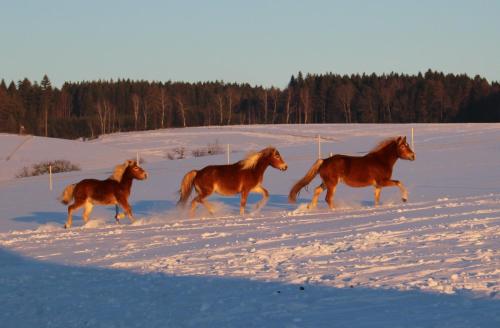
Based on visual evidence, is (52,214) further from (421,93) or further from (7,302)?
(421,93)

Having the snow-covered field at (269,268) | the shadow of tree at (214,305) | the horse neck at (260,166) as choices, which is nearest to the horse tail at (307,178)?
the snow-covered field at (269,268)

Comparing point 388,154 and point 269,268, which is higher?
point 388,154

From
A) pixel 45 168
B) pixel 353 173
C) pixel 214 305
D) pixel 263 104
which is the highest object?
pixel 263 104

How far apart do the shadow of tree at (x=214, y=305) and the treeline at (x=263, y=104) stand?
84.3 m

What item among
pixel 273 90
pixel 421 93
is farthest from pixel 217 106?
pixel 421 93

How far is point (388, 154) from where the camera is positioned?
16375 millimetres

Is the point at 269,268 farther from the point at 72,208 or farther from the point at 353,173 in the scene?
the point at 72,208

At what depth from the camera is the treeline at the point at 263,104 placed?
93125mm

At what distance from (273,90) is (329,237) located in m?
103

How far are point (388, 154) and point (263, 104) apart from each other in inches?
3720

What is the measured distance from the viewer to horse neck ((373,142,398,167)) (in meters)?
16.3

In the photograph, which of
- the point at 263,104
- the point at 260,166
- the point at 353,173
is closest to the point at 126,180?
the point at 260,166

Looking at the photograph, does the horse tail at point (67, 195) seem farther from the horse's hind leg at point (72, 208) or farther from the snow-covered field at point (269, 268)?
the snow-covered field at point (269, 268)

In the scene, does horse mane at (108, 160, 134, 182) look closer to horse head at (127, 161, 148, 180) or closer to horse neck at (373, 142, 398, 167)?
horse head at (127, 161, 148, 180)
